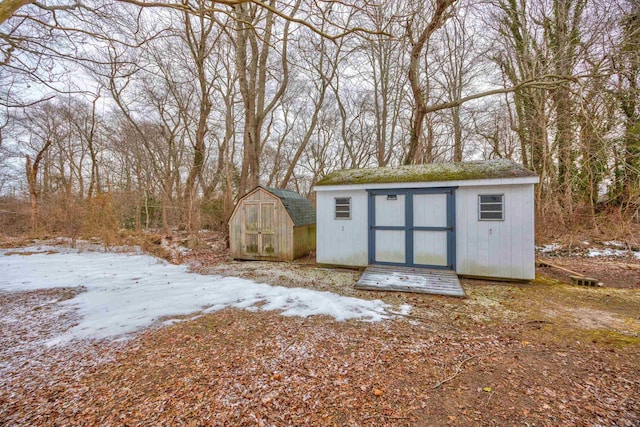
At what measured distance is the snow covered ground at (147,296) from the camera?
386cm

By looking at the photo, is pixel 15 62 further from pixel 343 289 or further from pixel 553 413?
pixel 553 413

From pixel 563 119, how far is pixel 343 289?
381 inches

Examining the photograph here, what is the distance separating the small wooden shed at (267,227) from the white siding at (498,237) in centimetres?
458

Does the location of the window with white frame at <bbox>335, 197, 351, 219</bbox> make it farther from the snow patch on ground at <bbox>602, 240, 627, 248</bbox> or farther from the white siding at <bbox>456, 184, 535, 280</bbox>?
the snow patch on ground at <bbox>602, 240, 627, 248</bbox>

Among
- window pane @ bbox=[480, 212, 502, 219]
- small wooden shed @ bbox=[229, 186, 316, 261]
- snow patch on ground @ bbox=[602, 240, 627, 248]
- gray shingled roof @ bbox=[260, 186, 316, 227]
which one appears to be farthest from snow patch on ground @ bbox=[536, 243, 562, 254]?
small wooden shed @ bbox=[229, 186, 316, 261]

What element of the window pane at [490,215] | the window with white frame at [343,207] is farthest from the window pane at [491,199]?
the window with white frame at [343,207]

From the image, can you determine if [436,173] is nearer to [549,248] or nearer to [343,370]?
[343,370]

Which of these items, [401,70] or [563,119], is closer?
[563,119]

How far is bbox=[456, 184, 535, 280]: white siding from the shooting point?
17.9 feet

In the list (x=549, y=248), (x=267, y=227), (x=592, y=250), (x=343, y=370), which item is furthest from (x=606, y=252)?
(x=267, y=227)

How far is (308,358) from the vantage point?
9.23 ft

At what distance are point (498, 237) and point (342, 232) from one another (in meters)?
3.51

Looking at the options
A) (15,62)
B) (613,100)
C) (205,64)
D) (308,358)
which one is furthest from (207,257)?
(613,100)

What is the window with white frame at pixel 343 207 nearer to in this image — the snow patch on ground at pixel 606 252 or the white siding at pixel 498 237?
the white siding at pixel 498 237
